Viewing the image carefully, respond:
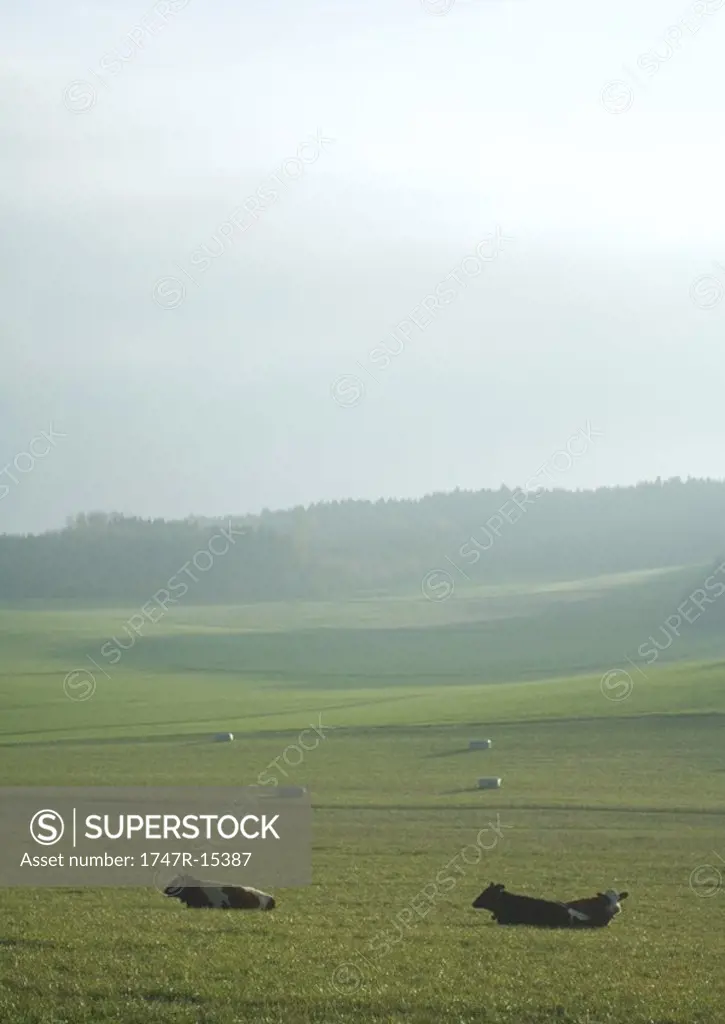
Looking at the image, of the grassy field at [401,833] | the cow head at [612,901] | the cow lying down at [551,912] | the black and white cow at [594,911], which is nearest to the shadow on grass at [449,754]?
the grassy field at [401,833]

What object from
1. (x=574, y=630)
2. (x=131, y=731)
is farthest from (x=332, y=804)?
(x=574, y=630)

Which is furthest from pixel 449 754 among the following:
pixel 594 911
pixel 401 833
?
pixel 594 911

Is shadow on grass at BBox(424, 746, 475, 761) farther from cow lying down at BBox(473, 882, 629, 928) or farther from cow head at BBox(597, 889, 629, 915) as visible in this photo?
cow lying down at BBox(473, 882, 629, 928)

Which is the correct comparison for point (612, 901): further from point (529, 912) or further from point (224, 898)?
point (224, 898)

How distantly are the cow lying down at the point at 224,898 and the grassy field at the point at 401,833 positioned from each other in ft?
1.18

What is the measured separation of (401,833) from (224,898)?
14435 millimetres

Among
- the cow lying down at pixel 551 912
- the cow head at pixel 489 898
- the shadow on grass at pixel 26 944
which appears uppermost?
the cow head at pixel 489 898

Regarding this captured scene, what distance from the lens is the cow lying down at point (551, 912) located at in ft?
57.4

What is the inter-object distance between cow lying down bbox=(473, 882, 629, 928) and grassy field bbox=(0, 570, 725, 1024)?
1.45ft

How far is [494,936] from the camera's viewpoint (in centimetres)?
1606

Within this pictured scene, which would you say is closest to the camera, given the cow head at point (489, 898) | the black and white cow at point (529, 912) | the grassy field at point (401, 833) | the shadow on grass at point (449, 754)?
the grassy field at point (401, 833)

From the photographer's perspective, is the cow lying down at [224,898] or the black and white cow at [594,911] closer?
the black and white cow at [594,911]

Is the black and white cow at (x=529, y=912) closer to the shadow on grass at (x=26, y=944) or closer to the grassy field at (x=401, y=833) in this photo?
the grassy field at (x=401, y=833)

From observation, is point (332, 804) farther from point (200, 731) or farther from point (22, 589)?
point (22, 589)
